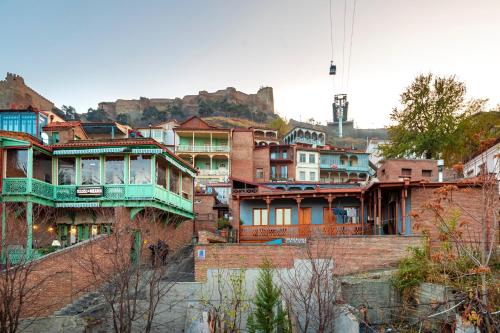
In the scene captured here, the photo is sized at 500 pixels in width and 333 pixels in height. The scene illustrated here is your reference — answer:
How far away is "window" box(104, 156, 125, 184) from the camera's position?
25.7 metres

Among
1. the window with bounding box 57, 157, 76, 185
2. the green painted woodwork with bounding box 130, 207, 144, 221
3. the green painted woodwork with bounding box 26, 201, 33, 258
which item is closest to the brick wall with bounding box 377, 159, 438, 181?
the green painted woodwork with bounding box 130, 207, 144, 221

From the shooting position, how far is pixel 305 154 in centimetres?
5994

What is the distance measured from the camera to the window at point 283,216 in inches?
1211

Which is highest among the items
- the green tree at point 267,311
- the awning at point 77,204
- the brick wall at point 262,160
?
the brick wall at point 262,160

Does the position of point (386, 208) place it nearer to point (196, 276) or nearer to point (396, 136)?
point (196, 276)

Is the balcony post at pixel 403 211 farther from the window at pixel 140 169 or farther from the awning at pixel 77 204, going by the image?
the awning at pixel 77 204

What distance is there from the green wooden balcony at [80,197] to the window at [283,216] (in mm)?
7886

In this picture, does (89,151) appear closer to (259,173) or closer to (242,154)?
(242,154)

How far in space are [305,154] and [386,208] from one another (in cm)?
3254

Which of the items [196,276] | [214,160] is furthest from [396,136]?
[196,276]

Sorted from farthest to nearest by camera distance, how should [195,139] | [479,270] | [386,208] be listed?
[195,139] < [386,208] < [479,270]

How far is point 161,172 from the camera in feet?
89.8

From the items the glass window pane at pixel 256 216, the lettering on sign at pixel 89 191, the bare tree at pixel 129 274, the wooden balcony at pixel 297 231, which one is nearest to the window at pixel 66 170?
the lettering on sign at pixel 89 191

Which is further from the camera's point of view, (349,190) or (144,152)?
(349,190)
